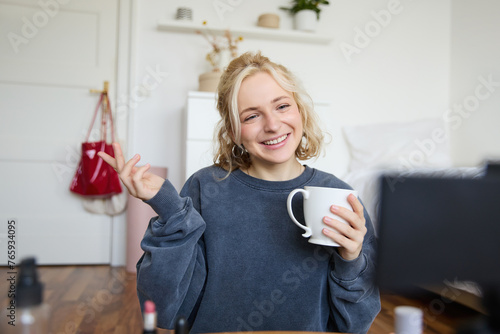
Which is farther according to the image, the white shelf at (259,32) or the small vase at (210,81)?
the white shelf at (259,32)

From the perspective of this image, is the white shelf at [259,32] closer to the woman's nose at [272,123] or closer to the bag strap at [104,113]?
the bag strap at [104,113]

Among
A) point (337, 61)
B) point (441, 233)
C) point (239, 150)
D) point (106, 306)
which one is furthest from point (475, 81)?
point (441, 233)

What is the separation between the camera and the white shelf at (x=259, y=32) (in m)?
2.98

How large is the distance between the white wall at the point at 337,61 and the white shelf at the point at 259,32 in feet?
0.16

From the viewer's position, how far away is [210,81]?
282cm

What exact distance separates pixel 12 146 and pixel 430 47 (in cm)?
321

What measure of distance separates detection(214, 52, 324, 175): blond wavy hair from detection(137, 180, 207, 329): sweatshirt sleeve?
A: 291 mm

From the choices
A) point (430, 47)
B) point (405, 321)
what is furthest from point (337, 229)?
point (430, 47)

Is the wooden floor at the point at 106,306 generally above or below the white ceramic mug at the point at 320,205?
below

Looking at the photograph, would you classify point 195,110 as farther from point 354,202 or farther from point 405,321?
point 405,321

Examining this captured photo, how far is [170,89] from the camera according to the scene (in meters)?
3.09

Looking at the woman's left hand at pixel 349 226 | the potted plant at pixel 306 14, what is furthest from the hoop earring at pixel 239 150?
the potted plant at pixel 306 14

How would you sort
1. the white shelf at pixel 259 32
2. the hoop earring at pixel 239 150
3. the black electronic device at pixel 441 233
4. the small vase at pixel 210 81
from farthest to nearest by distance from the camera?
the white shelf at pixel 259 32, the small vase at pixel 210 81, the hoop earring at pixel 239 150, the black electronic device at pixel 441 233

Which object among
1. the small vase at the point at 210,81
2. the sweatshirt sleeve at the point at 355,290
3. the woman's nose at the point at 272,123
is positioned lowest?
the sweatshirt sleeve at the point at 355,290
